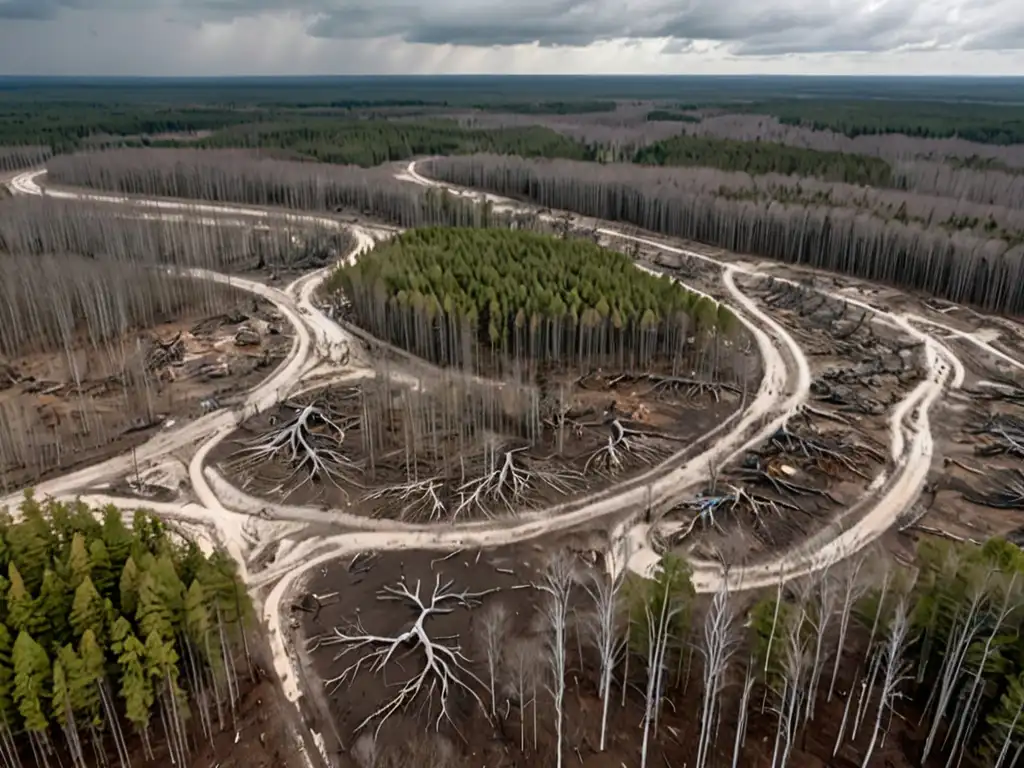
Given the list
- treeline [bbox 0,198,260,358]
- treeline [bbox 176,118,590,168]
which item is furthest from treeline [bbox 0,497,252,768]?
treeline [bbox 176,118,590,168]

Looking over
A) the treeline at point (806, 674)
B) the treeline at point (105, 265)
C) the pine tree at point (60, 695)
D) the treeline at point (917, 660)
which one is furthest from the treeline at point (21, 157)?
the treeline at point (917, 660)

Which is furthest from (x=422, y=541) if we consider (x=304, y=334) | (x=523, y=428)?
(x=304, y=334)

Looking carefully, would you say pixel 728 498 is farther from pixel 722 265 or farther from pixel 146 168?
pixel 146 168

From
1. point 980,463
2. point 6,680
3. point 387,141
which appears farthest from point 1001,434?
point 387,141

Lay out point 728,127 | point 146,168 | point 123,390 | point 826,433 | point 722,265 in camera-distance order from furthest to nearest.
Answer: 1. point 728,127
2. point 146,168
3. point 722,265
4. point 123,390
5. point 826,433

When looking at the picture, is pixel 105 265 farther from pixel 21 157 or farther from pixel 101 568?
pixel 21 157

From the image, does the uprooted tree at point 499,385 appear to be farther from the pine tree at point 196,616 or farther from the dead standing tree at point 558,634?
the pine tree at point 196,616
